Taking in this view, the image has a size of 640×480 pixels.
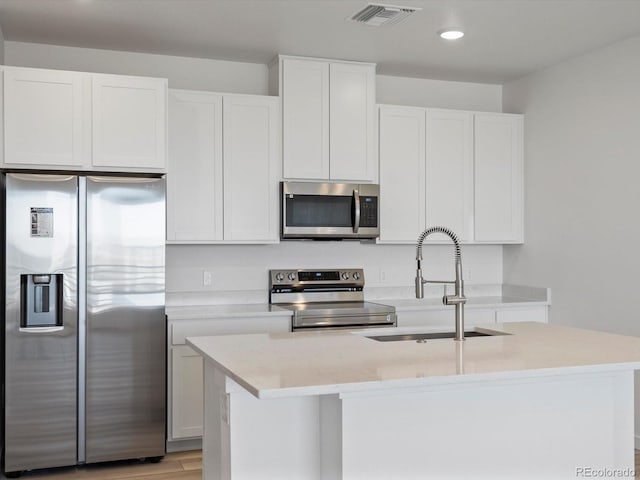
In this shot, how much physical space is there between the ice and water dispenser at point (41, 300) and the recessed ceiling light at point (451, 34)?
2.66 metres

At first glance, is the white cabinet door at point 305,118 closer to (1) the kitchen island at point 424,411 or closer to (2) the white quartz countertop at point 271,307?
(2) the white quartz countertop at point 271,307

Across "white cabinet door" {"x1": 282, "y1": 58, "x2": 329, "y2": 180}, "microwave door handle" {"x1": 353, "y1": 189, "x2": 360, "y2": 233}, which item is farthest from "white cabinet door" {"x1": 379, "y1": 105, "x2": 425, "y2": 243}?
"white cabinet door" {"x1": 282, "y1": 58, "x2": 329, "y2": 180}

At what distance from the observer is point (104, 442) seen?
3951 millimetres

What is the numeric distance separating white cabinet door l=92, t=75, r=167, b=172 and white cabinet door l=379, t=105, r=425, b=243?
1.63 metres

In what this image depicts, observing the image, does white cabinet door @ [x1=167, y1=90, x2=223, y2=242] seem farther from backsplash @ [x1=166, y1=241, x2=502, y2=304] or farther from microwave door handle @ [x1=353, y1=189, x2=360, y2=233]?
microwave door handle @ [x1=353, y1=189, x2=360, y2=233]

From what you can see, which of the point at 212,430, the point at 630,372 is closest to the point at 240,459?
the point at 212,430

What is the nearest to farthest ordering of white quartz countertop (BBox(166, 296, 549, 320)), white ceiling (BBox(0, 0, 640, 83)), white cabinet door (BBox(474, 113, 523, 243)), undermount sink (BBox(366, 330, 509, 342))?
1. undermount sink (BBox(366, 330, 509, 342))
2. white ceiling (BBox(0, 0, 640, 83))
3. white quartz countertop (BBox(166, 296, 549, 320))
4. white cabinet door (BBox(474, 113, 523, 243))

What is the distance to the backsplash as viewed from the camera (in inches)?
187

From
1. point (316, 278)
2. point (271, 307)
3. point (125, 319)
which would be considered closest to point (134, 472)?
point (125, 319)

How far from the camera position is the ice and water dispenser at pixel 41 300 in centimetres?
377

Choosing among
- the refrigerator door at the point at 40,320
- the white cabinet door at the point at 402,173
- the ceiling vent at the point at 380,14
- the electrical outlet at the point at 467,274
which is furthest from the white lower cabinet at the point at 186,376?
the electrical outlet at the point at 467,274

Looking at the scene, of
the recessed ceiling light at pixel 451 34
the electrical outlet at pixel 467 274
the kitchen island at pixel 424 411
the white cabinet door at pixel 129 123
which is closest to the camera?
the kitchen island at pixel 424 411

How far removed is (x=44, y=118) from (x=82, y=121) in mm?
204

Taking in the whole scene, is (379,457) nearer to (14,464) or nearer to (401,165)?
(14,464)
